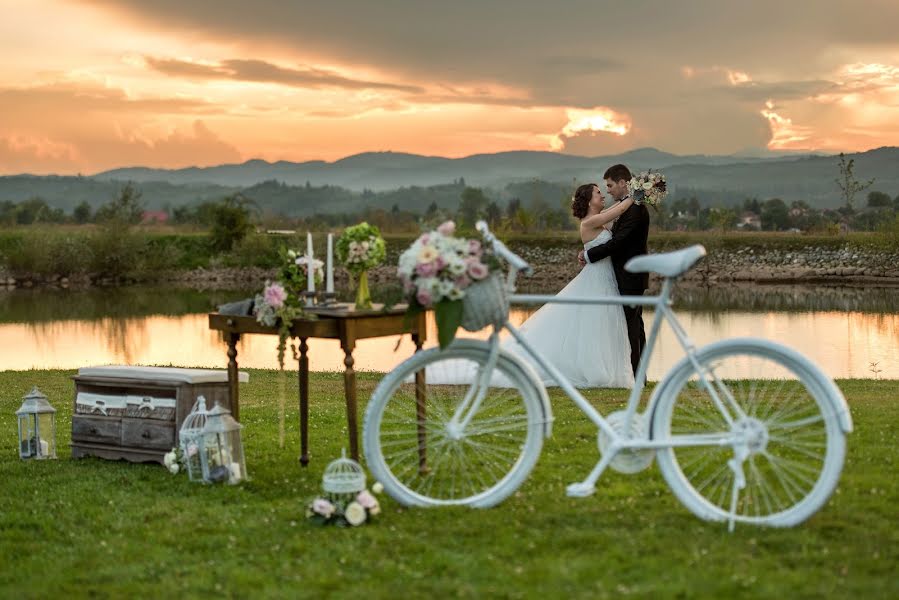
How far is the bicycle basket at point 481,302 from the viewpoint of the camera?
540 centimetres

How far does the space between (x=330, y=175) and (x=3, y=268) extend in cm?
10481

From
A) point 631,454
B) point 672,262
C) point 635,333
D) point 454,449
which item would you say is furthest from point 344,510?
point 635,333

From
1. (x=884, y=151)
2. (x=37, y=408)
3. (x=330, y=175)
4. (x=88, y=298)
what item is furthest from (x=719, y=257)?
(x=330, y=175)

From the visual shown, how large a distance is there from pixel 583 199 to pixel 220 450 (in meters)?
6.08

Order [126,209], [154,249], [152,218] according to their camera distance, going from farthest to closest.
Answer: [152,218]
[126,209]
[154,249]

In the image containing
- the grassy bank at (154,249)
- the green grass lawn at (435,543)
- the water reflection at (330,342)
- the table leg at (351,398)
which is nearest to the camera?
the green grass lawn at (435,543)

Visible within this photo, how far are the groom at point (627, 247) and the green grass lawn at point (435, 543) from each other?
4334 millimetres

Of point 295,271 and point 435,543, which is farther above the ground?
point 295,271

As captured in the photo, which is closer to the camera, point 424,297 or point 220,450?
point 424,297

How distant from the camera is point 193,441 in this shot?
6.77m

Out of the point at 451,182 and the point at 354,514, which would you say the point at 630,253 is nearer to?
the point at 354,514

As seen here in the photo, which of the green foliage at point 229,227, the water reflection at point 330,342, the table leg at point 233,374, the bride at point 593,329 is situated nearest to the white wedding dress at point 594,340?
the bride at point 593,329

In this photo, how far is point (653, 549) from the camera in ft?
16.0

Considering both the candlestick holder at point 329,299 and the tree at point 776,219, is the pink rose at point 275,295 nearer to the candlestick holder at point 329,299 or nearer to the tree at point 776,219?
the candlestick holder at point 329,299
